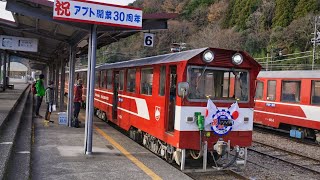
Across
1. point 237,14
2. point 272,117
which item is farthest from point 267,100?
point 237,14

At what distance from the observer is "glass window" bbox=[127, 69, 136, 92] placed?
34.7 feet

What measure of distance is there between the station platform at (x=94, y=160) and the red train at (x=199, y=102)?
2.10ft

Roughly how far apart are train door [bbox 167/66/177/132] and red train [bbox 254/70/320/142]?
6940mm

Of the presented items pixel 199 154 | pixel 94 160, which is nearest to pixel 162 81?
pixel 199 154

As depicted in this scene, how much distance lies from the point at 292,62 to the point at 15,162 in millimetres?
39756

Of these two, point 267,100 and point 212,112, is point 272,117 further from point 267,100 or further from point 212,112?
point 212,112

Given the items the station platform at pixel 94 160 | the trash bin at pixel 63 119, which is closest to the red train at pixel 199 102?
the station platform at pixel 94 160

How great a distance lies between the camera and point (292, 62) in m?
42.3

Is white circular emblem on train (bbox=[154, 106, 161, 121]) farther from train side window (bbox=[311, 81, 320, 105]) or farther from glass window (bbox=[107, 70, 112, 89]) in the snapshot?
train side window (bbox=[311, 81, 320, 105])

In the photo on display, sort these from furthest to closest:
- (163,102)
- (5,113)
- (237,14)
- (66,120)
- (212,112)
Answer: (237,14) → (66,120) → (5,113) → (163,102) → (212,112)

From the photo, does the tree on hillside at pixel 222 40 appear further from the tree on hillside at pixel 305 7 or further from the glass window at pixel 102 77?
the glass window at pixel 102 77

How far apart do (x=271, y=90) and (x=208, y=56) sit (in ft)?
29.1

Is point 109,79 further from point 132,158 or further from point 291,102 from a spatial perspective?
point 291,102

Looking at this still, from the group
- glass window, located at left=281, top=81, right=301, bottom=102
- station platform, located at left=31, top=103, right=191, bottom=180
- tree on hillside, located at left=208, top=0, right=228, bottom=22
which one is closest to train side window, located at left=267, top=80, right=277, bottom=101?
glass window, located at left=281, top=81, right=301, bottom=102
